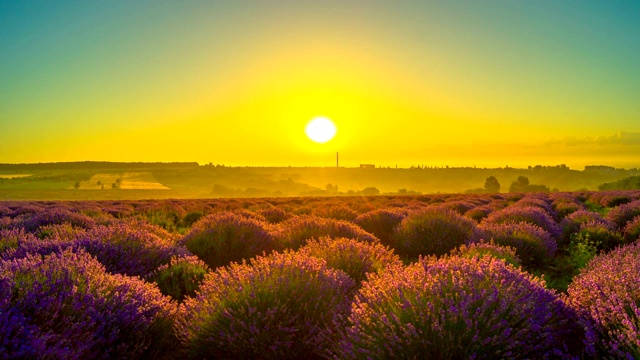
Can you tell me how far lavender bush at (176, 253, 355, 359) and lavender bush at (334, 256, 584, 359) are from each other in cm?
54

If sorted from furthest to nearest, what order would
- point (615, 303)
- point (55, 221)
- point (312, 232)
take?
1. point (55, 221)
2. point (312, 232)
3. point (615, 303)

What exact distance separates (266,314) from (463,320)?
5.50 feet

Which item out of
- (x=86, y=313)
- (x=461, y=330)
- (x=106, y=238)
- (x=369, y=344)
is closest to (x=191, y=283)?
(x=106, y=238)

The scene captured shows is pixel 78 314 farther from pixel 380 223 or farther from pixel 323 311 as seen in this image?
pixel 380 223

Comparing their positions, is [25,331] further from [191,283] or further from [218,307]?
[191,283]

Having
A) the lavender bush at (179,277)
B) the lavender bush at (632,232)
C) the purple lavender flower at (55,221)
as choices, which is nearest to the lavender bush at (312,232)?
the lavender bush at (179,277)

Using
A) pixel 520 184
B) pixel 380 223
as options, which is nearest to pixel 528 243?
pixel 380 223

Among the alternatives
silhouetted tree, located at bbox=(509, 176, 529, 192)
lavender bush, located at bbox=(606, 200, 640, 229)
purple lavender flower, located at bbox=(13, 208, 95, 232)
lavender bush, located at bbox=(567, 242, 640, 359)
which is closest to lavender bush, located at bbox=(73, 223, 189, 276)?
purple lavender flower, located at bbox=(13, 208, 95, 232)

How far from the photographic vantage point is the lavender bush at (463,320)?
9.00ft

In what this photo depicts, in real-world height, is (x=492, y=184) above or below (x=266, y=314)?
below

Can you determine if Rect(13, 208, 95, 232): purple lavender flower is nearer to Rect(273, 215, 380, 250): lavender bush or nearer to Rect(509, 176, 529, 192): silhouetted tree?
Rect(273, 215, 380, 250): lavender bush

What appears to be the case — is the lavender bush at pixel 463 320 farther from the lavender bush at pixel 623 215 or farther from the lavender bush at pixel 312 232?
the lavender bush at pixel 623 215

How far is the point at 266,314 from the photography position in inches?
144

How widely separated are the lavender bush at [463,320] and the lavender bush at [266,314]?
0.54 metres
